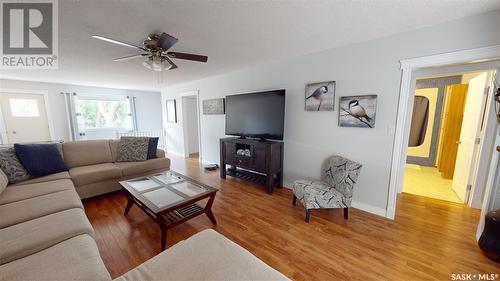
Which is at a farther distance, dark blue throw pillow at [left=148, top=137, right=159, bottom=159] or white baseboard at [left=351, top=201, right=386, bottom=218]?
dark blue throw pillow at [left=148, top=137, right=159, bottom=159]

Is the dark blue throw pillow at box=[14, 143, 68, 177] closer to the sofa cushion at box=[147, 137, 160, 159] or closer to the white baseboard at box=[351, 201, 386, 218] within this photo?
the sofa cushion at box=[147, 137, 160, 159]

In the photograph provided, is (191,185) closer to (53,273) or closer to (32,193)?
(53,273)

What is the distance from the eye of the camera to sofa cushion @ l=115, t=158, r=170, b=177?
3.04 meters

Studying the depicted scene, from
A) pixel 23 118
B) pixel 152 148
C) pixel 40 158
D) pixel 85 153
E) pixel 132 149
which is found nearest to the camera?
pixel 40 158

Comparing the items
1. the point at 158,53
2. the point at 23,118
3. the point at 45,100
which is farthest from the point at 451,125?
the point at 23,118

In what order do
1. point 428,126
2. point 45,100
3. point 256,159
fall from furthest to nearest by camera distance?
point 45,100
point 428,126
point 256,159

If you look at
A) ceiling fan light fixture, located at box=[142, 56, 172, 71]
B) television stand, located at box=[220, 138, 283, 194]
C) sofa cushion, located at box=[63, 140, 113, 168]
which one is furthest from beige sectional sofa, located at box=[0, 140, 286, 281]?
television stand, located at box=[220, 138, 283, 194]

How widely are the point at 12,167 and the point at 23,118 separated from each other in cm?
360

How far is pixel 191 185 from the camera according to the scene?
7.70 ft

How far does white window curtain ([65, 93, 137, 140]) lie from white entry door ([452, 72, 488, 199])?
26.5ft

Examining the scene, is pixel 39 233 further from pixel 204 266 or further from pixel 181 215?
pixel 204 266

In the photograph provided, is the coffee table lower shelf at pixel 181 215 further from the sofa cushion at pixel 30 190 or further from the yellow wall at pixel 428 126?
the yellow wall at pixel 428 126

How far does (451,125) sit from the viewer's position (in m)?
3.77

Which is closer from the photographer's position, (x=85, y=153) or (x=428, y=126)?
(x=85, y=153)
